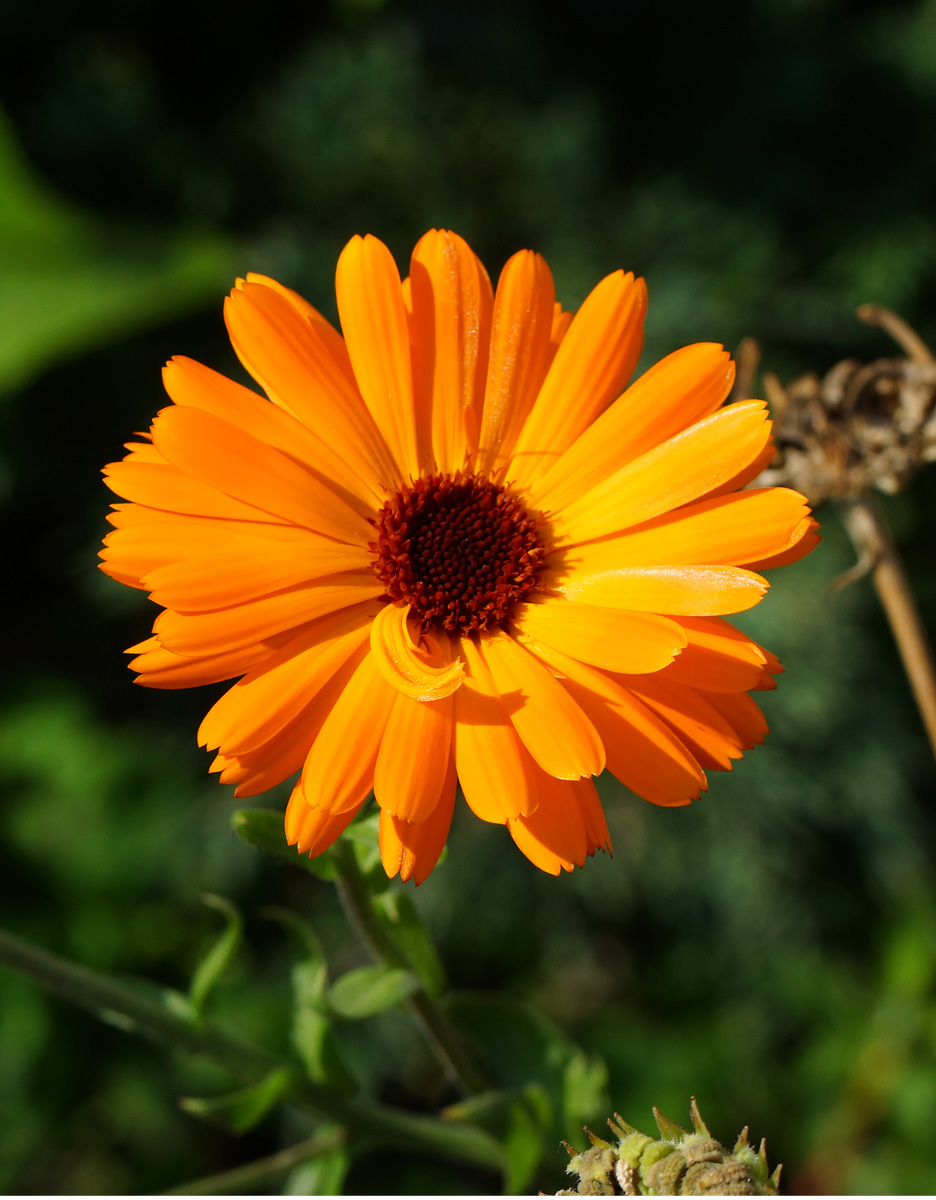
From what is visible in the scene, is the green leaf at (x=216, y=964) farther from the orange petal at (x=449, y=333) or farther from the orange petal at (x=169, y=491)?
the orange petal at (x=449, y=333)

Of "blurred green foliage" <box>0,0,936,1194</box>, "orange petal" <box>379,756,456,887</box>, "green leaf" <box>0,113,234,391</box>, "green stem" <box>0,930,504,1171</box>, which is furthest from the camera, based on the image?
"green leaf" <box>0,113,234,391</box>

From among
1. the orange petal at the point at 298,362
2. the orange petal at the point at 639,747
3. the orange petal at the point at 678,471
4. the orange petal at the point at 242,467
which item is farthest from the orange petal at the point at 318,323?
the orange petal at the point at 639,747

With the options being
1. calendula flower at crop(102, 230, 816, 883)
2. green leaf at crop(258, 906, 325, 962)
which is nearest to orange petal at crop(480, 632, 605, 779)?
calendula flower at crop(102, 230, 816, 883)

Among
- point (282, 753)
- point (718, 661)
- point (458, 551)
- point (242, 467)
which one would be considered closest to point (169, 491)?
point (242, 467)

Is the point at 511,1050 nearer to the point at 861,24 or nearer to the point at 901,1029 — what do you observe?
the point at 901,1029

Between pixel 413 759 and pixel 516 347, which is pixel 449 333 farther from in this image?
pixel 413 759

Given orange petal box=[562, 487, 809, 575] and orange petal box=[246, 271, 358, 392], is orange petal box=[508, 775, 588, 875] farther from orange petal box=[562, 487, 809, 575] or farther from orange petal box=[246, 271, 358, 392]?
orange petal box=[246, 271, 358, 392]
